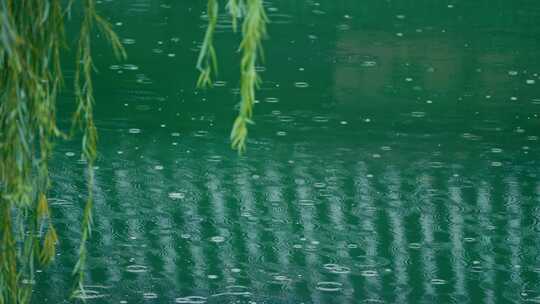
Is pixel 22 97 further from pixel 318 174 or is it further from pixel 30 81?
pixel 318 174

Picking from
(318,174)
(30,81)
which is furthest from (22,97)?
(318,174)

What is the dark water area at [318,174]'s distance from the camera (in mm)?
7148

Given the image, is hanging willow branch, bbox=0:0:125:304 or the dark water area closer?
hanging willow branch, bbox=0:0:125:304

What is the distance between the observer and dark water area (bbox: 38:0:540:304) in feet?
23.5

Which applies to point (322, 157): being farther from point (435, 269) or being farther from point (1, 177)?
point (1, 177)

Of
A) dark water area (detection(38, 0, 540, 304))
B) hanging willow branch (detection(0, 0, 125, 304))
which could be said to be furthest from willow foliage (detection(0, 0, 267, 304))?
dark water area (detection(38, 0, 540, 304))

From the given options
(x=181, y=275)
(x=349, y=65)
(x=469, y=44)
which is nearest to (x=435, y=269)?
(x=181, y=275)

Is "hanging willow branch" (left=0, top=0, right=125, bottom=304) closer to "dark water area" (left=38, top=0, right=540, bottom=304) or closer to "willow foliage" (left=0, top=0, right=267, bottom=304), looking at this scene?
"willow foliage" (left=0, top=0, right=267, bottom=304)

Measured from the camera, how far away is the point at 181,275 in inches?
281

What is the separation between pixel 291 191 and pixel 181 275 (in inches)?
79.4

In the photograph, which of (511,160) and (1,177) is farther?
(511,160)

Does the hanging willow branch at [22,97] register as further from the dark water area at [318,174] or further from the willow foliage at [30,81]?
the dark water area at [318,174]

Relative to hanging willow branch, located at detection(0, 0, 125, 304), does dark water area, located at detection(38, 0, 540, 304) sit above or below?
below

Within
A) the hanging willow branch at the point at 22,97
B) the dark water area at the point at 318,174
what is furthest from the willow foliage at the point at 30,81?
the dark water area at the point at 318,174
